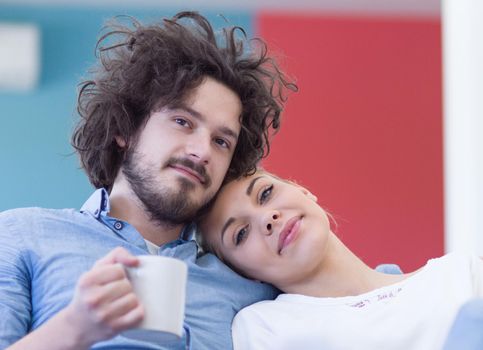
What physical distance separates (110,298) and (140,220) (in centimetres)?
65

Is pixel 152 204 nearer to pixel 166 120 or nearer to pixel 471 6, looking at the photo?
pixel 166 120

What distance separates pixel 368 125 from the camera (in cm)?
402

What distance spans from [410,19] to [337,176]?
3.04 ft

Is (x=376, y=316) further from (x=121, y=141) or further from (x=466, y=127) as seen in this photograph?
(x=121, y=141)

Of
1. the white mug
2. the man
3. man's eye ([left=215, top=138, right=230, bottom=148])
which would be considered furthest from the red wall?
the white mug

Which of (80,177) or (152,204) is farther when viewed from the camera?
(80,177)

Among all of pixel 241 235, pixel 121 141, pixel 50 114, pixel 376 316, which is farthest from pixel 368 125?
pixel 376 316

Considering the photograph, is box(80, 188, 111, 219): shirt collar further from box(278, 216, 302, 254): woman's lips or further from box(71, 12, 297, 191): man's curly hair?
box(278, 216, 302, 254): woman's lips

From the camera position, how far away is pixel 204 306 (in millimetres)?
1426

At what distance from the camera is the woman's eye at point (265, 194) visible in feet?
5.00

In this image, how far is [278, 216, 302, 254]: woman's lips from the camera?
1.47 meters

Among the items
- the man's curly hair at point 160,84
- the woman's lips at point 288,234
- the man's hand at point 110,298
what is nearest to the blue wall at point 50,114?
the man's curly hair at point 160,84

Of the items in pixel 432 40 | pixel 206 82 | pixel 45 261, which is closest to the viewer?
pixel 45 261

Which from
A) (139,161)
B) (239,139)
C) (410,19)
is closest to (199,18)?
(239,139)
